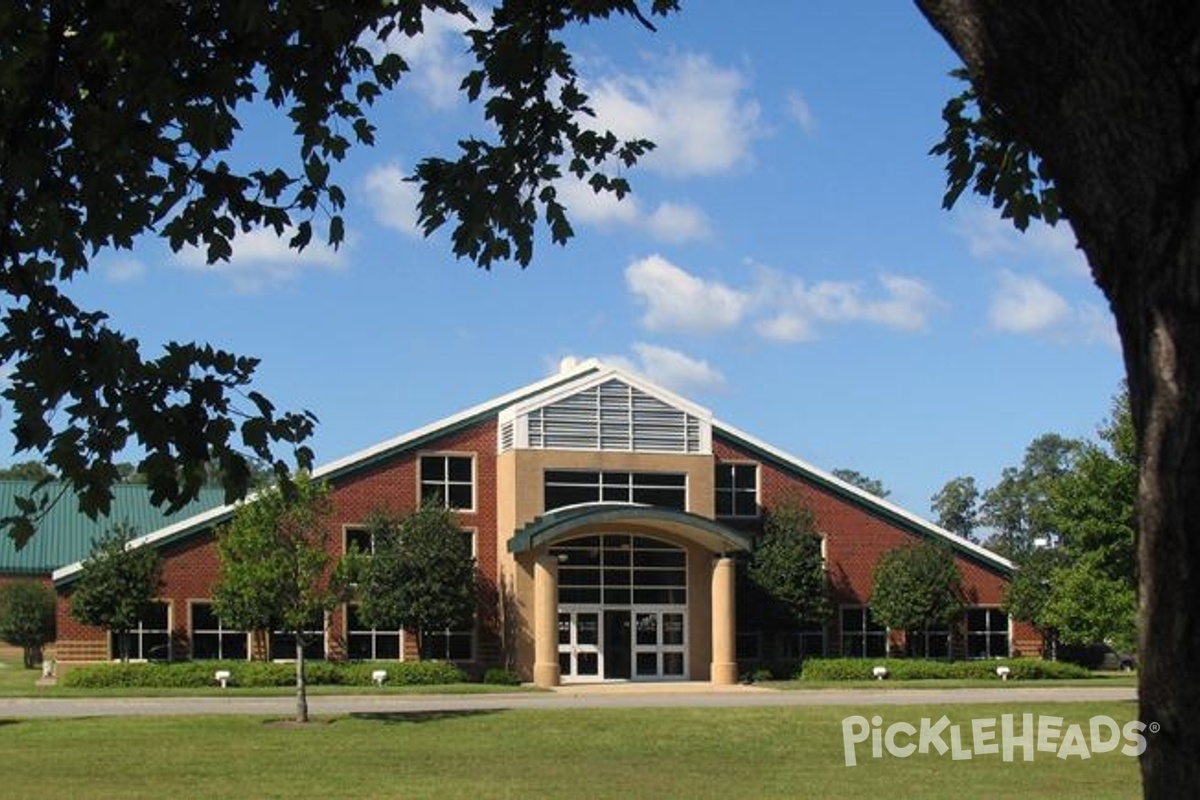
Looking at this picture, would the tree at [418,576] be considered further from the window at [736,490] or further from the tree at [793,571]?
the tree at [793,571]

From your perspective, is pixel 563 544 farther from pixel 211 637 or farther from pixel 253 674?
pixel 211 637

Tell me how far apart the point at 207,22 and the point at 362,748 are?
1792 cm

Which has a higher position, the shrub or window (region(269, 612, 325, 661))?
window (region(269, 612, 325, 661))

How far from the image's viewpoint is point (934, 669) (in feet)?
149

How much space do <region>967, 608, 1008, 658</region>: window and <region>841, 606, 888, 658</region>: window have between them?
3.12m

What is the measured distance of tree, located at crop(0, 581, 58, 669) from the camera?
170 feet

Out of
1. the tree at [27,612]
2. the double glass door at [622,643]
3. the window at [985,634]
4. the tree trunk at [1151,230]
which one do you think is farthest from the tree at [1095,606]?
the tree at [27,612]

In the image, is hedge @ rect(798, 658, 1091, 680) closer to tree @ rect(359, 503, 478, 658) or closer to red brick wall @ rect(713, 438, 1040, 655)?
red brick wall @ rect(713, 438, 1040, 655)

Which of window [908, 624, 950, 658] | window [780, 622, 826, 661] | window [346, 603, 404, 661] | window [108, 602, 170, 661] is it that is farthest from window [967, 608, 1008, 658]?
window [108, 602, 170, 661]

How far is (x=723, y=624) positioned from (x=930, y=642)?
8.95m

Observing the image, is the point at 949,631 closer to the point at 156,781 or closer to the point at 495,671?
the point at 495,671

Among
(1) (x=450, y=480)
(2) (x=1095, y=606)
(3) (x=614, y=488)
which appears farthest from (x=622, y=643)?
(2) (x=1095, y=606)

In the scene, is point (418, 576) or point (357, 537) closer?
point (418, 576)

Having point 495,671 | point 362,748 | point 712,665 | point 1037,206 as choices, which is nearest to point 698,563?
point 712,665
